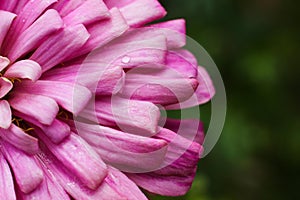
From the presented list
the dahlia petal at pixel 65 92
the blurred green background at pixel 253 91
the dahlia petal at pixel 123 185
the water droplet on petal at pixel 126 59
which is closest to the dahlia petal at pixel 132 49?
the water droplet on petal at pixel 126 59

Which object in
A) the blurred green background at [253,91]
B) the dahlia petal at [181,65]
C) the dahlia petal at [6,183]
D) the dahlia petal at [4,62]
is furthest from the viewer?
the blurred green background at [253,91]

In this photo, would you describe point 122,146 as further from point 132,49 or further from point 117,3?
→ point 117,3

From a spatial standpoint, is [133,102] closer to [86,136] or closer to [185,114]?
[86,136]

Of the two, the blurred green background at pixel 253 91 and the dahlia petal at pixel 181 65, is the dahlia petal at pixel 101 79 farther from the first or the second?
the blurred green background at pixel 253 91

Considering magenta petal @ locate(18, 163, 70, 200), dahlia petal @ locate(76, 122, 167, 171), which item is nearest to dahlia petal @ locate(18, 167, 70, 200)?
magenta petal @ locate(18, 163, 70, 200)

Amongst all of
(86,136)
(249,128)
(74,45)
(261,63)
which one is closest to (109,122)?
(86,136)

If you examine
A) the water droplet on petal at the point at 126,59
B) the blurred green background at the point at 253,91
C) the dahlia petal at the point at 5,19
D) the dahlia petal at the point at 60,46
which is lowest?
the blurred green background at the point at 253,91
